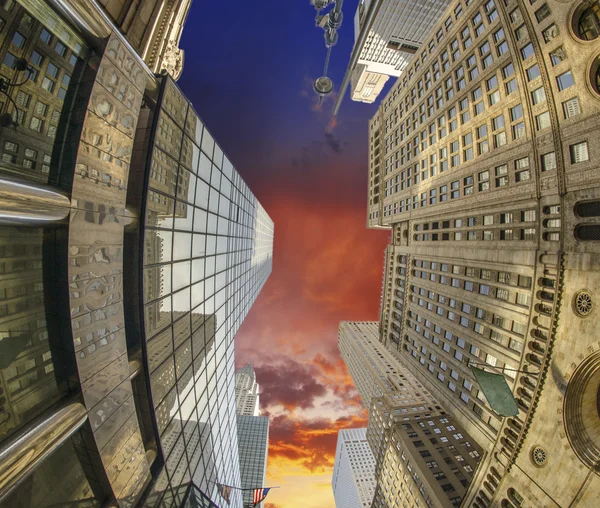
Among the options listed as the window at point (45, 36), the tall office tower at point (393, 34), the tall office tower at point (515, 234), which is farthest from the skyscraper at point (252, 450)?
the tall office tower at point (393, 34)

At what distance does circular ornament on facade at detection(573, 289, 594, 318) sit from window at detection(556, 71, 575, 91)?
18.2 meters

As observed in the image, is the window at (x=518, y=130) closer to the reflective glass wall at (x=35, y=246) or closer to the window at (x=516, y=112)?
the window at (x=516, y=112)

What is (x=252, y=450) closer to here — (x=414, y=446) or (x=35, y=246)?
(x=414, y=446)

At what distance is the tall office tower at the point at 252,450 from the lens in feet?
364

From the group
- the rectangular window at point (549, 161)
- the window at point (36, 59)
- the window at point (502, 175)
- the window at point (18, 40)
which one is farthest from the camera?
the window at point (502, 175)

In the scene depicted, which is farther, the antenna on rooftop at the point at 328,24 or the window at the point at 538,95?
the window at the point at 538,95

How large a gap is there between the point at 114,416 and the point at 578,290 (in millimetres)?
33489

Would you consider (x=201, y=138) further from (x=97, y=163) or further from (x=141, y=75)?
(x=97, y=163)

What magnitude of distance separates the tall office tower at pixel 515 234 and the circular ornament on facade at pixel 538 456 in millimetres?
99

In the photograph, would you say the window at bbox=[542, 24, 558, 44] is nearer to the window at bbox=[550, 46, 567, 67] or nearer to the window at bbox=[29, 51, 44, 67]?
the window at bbox=[550, 46, 567, 67]

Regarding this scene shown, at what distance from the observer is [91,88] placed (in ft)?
31.4

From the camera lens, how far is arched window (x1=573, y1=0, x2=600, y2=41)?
21.2 meters

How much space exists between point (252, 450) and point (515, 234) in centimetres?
14157

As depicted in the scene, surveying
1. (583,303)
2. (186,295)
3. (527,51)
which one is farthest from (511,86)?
(186,295)
